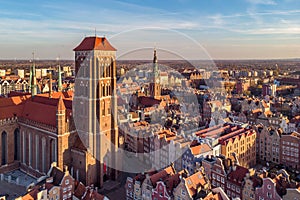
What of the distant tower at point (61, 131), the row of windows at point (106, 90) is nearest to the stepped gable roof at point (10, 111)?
the distant tower at point (61, 131)

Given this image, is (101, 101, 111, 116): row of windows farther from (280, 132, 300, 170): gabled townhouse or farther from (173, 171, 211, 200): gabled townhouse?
(280, 132, 300, 170): gabled townhouse

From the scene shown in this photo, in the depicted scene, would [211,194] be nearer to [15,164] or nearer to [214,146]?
[214,146]

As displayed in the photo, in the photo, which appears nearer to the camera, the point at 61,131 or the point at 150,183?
the point at 150,183

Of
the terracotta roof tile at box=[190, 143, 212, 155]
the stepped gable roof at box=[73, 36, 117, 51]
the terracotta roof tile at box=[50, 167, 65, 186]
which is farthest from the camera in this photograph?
the terracotta roof tile at box=[190, 143, 212, 155]

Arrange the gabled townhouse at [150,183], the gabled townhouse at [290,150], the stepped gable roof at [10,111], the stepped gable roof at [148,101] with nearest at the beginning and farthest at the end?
1. the gabled townhouse at [150,183]
2. the stepped gable roof at [10,111]
3. the gabled townhouse at [290,150]
4. the stepped gable roof at [148,101]

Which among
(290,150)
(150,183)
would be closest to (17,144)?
(150,183)

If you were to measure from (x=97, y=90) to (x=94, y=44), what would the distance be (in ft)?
13.6

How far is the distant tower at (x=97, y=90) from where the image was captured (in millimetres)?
27281

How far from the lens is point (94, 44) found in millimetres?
27047

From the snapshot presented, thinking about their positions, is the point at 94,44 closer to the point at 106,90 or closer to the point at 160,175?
the point at 106,90

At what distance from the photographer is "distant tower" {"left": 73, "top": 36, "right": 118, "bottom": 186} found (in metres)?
27.3

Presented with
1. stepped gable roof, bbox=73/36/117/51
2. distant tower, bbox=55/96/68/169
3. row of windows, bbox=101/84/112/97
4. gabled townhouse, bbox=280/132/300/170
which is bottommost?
gabled townhouse, bbox=280/132/300/170

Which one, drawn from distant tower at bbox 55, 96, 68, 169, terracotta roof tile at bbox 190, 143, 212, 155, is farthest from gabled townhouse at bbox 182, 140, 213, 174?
distant tower at bbox 55, 96, 68, 169

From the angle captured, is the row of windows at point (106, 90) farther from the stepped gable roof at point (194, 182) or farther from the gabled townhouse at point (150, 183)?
the stepped gable roof at point (194, 182)
